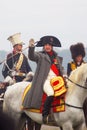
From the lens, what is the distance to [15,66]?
10.3 m

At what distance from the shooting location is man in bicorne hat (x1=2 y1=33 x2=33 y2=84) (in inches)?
399

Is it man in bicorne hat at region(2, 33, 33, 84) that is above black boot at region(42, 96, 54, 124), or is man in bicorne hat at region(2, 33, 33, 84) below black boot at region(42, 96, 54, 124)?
above

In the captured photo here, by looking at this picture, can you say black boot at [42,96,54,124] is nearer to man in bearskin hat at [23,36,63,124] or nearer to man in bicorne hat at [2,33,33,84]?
man in bearskin hat at [23,36,63,124]

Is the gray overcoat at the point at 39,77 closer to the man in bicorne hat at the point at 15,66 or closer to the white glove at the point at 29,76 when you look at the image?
the white glove at the point at 29,76

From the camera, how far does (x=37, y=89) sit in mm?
8234

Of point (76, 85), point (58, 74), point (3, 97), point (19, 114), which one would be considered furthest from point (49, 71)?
point (3, 97)

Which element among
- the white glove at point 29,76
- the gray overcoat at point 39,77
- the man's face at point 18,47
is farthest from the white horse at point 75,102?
the man's face at point 18,47

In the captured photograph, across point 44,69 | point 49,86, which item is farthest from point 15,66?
point 49,86

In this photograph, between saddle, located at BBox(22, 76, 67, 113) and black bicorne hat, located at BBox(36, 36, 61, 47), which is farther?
black bicorne hat, located at BBox(36, 36, 61, 47)

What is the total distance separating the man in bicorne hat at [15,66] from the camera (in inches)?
399

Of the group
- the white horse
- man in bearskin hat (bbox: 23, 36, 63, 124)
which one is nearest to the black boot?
man in bearskin hat (bbox: 23, 36, 63, 124)

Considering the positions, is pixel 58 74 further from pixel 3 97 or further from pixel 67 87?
pixel 3 97

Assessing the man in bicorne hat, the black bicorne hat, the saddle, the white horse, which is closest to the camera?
the white horse

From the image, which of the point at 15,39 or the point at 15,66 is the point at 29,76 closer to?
the point at 15,66
